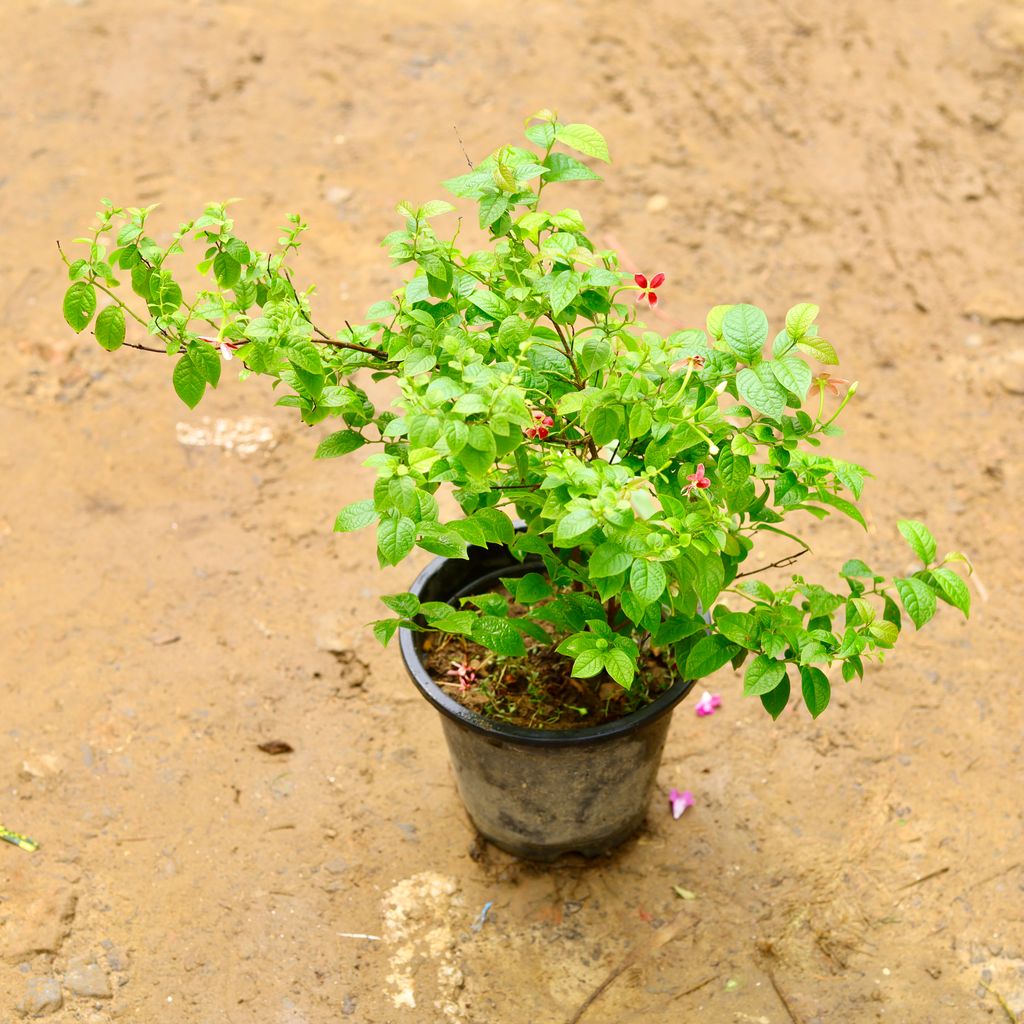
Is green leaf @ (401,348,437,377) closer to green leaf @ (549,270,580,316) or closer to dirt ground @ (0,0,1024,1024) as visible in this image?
green leaf @ (549,270,580,316)

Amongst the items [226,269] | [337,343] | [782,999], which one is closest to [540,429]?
[337,343]

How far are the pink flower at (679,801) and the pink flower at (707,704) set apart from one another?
24 centimetres

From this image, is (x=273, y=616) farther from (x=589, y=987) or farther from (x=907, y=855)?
(x=907, y=855)

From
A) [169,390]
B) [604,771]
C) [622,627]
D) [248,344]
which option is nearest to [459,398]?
[248,344]

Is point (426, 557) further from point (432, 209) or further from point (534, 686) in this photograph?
point (432, 209)

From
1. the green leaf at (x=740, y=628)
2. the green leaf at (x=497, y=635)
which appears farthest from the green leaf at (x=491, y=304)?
the green leaf at (x=740, y=628)

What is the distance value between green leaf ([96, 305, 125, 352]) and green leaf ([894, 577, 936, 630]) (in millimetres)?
1332

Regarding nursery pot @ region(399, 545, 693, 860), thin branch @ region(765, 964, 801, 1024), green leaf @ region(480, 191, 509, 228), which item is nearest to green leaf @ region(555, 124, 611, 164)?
green leaf @ region(480, 191, 509, 228)

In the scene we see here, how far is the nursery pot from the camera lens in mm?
2217

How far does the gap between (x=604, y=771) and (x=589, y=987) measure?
0.46 meters

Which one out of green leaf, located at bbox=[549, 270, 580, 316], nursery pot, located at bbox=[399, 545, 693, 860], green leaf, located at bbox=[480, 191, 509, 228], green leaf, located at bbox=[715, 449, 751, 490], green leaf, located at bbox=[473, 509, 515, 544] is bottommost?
nursery pot, located at bbox=[399, 545, 693, 860]

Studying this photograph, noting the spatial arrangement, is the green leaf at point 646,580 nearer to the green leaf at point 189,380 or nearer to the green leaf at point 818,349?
the green leaf at point 818,349

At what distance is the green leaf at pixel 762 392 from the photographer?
1765 millimetres

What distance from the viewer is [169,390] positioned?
3.81 m
